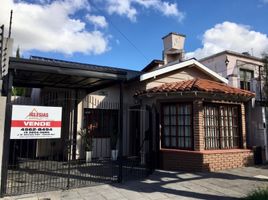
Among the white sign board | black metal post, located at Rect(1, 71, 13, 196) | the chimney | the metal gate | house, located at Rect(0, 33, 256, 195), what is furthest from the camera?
the chimney

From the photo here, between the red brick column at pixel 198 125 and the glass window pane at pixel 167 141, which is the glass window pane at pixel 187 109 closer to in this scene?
the red brick column at pixel 198 125

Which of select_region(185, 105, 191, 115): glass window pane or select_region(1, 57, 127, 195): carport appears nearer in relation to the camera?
select_region(1, 57, 127, 195): carport

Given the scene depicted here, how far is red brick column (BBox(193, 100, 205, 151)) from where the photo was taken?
955cm

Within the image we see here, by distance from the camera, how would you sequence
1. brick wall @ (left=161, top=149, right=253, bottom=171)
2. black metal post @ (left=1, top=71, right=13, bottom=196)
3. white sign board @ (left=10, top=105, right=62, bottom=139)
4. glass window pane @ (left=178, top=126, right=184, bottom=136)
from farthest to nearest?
glass window pane @ (left=178, top=126, right=184, bottom=136) → brick wall @ (left=161, top=149, right=253, bottom=171) → white sign board @ (left=10, top=105, right=62, bottom=139) → black metal post @ (left=1, top=71, right=13, bottom=196)

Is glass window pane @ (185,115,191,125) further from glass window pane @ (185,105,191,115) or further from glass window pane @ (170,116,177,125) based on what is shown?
glass window pane @ (170,116,177,125)

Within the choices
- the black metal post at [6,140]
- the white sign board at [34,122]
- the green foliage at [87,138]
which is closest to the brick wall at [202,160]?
the green foliage at [87,138]

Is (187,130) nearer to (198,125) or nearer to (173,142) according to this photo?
(198,125)

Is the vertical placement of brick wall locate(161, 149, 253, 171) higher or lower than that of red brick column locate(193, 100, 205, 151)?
lower

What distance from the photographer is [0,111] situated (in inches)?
265

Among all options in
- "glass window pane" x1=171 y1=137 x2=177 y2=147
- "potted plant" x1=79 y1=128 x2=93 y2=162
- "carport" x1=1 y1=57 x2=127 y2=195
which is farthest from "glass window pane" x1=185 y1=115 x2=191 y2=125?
"potted plant" x1=79 y1=128 x2=93 y2=162

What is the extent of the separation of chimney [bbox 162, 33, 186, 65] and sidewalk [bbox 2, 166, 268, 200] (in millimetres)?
8975

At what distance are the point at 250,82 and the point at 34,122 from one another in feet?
37.4

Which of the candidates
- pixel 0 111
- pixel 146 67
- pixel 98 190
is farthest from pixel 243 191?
pixel 146 67

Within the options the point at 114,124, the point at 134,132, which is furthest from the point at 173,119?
the point at 114,124
